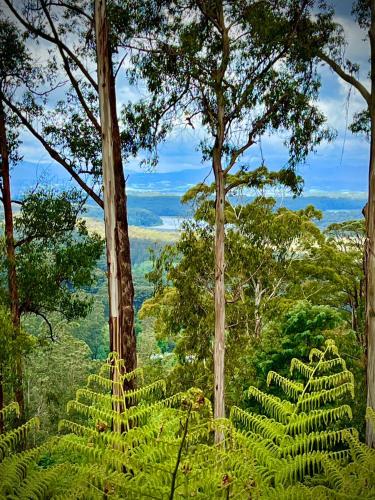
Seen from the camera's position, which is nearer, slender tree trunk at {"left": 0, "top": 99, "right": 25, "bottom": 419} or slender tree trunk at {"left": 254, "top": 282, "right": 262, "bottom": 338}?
slender tree trunk at {"left": 0, "top": 99, "right": 25, "bottom": 419}

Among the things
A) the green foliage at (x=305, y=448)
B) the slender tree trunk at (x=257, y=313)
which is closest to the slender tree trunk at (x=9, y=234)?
the slender tree trunk at (x=257, y=313)

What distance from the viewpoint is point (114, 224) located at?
5.30 m

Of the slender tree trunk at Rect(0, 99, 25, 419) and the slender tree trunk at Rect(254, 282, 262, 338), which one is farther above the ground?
the slender tree trunk at Rect(0, 99, 25, 419)

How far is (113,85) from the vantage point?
6477 millimetres

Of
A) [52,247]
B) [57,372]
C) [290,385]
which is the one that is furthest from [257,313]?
[57,372]

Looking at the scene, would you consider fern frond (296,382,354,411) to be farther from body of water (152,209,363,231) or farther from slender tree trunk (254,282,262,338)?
slender tree trunk (254,282,262,338)

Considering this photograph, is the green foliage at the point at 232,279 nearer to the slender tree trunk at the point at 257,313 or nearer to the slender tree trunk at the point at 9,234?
the slender tree trunk at the point at 257,313

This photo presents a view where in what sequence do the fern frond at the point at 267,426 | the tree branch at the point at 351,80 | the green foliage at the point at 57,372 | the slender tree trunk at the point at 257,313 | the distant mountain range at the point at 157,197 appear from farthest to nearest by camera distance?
the green foliage at the point at 57,372
the slender tree trunk at the point at 257,313
the distant mountain range at the point at 157,197
the tree branch at the point at 351,80
the fern frond at the point at 267,426

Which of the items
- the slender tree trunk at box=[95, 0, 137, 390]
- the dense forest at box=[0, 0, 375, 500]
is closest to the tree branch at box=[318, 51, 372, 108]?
the dense forest at box=[0, 0, 375, 500]

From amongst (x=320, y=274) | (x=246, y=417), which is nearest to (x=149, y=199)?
(x=320, y=274)

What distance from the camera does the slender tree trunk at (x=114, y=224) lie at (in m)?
5.16

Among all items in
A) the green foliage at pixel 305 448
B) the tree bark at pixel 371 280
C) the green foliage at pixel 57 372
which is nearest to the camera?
the green foliage at pixel 305 448

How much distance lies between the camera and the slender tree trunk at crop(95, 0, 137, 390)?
5.16m

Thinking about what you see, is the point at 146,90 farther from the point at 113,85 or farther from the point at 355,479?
the point at 355,479
